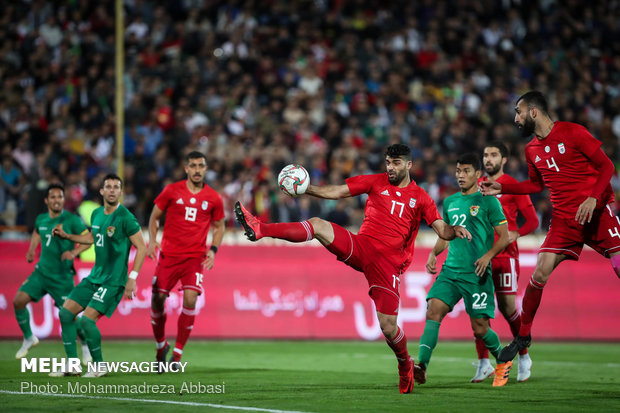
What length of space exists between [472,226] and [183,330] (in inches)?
155

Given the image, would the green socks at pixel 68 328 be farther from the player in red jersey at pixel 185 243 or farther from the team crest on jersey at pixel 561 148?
the team crest on jersey at pixel 561 148

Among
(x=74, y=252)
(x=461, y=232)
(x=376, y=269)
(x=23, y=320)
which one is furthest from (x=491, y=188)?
(x=23, y=320)

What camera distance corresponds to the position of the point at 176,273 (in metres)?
11.3

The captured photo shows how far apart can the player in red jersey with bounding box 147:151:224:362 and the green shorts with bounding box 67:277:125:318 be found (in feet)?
2.34

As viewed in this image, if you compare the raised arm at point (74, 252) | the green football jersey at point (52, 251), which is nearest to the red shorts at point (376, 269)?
the raised arm at point (74, 252)

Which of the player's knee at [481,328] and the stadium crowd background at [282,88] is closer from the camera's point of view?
the player's knee at [481,328]

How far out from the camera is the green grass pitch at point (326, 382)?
25.5 ft

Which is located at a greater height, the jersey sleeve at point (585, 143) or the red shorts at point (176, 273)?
the jersey sleeve at point (585, 143)

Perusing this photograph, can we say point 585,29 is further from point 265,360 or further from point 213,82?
point 265,360

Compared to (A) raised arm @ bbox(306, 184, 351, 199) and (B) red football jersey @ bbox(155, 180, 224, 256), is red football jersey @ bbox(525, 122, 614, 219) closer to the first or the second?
(A) raised arm @ bbox(306, 184, 351, 199)

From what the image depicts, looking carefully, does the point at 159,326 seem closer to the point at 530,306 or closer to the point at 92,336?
the point at 92,336

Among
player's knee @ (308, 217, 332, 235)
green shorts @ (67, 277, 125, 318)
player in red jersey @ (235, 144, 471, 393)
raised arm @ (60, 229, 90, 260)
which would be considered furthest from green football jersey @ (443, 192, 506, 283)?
raised arm @ (60, 229, 90, 260)

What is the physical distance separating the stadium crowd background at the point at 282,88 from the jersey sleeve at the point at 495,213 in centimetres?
A: 808

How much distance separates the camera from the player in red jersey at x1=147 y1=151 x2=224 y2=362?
11.3 m
